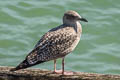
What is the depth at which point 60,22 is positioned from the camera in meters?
12.4

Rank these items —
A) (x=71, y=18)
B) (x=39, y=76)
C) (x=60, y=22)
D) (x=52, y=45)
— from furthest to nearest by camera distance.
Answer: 1. (x=60, y=22)
2. (x=71, y=18)
3. (x=52, y=45)
4. (x=39, y=76)


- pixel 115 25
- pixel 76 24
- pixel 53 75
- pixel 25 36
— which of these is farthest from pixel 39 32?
pixel 53 75

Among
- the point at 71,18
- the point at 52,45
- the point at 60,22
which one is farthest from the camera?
the point at 60,22

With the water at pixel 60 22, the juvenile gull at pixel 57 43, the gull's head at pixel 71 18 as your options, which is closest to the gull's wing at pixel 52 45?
the juvenile gull at pixel 57 43

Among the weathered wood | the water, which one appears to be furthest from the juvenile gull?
the water

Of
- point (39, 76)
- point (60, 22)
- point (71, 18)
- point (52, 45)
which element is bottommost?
point (39, 76)

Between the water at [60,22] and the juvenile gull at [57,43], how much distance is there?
3.18 m

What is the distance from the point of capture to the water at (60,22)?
10.7 meters

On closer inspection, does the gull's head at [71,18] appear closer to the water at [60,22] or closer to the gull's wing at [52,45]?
the gull's wing at [52,45]

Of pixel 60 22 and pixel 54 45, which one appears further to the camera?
pixel 60 22

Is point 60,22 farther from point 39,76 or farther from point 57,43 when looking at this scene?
point 39,76

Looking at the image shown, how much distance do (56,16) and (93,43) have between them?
1.79m

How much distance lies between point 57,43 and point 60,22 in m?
5.66

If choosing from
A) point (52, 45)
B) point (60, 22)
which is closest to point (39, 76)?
point (52, 45)
